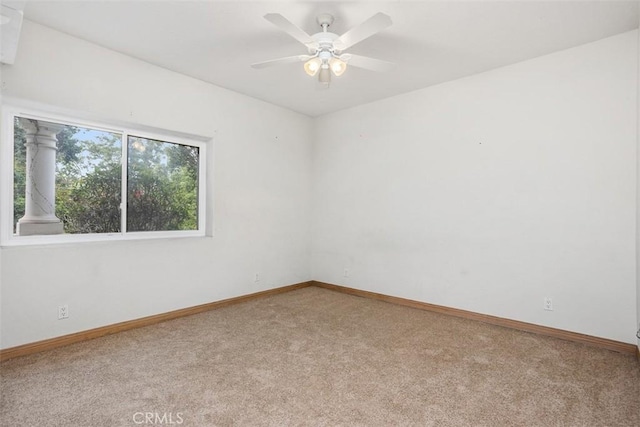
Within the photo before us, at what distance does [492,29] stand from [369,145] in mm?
2011

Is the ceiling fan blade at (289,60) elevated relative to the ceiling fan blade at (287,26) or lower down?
lower down

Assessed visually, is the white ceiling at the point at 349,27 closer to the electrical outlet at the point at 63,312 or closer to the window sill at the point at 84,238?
the window sill at the point at 84,238

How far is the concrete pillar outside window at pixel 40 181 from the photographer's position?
108 inches

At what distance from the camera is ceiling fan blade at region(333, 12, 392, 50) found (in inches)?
76.9

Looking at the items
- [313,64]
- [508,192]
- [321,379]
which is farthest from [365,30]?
[321,379]

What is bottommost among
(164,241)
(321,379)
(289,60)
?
(321,379)

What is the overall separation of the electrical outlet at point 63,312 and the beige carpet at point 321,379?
269 mm

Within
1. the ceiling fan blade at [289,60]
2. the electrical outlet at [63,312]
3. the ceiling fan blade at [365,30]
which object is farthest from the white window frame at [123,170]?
the ceiling fan blade at [365,30]

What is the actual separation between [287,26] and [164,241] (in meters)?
2.43

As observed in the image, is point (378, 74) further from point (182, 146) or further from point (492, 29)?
point (182, 146)

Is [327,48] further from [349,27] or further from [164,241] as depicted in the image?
[164,241]


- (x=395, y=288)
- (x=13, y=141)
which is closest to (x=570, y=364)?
(x=395, y=288)

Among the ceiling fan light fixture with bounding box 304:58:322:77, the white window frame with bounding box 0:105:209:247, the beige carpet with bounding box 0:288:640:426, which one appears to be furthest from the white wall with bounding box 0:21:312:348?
the ceiling fan light fixture with bounding box 304:58:322:77

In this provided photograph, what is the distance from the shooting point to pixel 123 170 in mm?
3275
